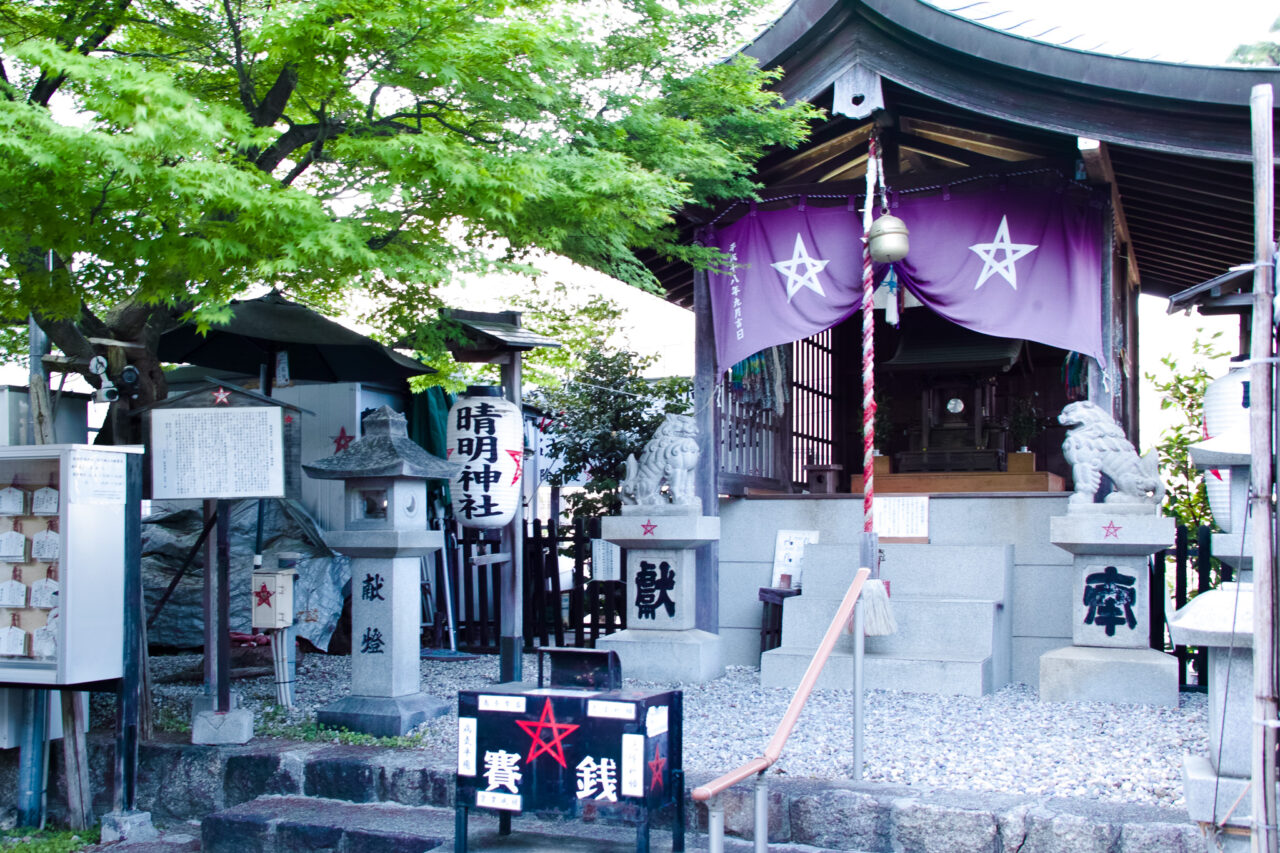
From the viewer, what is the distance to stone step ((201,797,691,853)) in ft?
18.4

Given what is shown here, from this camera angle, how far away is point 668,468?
9.85m

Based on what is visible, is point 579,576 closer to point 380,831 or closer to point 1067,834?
point 380,831

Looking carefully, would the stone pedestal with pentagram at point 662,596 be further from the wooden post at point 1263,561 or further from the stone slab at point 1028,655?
the wooden post at point 1263,561

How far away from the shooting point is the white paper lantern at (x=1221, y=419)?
22.0 ft

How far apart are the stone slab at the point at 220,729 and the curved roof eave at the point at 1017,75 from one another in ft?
23.9

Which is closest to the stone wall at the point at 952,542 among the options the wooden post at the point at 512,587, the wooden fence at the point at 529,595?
the wooden fence at the point at 529,595

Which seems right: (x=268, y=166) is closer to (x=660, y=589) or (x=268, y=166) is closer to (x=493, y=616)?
(x=660, y=589)

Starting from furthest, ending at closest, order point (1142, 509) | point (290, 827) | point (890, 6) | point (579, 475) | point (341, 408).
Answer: point (579, 475)
point (341, 408)
point (890, 6)
point (1142, 509)
point (290, 827)

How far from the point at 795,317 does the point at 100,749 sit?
7.05 meters

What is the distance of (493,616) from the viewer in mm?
12305

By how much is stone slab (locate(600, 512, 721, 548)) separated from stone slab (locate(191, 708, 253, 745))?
12.2 ft

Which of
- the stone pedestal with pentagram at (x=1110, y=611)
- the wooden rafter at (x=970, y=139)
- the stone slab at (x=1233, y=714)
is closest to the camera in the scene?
the stone slab at (x=1233, y=714)

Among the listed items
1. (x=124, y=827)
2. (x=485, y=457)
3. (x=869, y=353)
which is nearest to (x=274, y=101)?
(x=485, y=457)

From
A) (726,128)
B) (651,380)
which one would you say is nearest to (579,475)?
(651,380)
